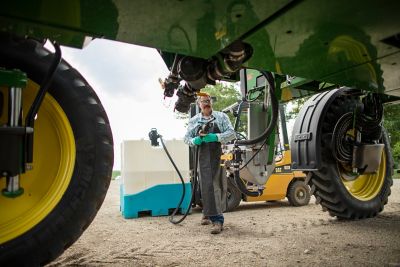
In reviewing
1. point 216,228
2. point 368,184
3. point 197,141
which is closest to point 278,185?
point 368,184

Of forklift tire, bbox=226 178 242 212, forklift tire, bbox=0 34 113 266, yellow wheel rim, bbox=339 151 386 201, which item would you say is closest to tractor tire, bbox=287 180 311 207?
forklift tire, bbox=226 178 242 212

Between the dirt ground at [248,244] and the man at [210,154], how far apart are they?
0.70ft

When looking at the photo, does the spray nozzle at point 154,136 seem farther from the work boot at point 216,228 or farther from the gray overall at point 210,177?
the work boot at point 216,228

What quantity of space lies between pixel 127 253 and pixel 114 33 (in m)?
1.73

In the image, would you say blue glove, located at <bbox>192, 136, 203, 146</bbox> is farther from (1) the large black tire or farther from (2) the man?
(1) the large black tire

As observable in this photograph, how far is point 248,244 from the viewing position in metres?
2.73

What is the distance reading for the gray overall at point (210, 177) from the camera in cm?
373

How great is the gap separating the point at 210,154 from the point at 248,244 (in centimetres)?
135

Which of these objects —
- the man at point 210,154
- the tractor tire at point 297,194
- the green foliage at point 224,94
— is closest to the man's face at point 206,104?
the man at point 210,154

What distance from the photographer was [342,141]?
140 inches

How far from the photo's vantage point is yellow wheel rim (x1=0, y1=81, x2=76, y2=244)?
1514 mm

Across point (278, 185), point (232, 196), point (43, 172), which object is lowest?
point (232, 196)

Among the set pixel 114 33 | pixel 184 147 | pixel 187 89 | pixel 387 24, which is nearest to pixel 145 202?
pixel 184 147

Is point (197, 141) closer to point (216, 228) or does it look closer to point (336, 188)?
point (216, 228)
